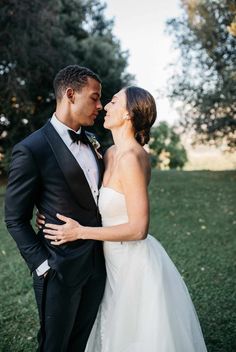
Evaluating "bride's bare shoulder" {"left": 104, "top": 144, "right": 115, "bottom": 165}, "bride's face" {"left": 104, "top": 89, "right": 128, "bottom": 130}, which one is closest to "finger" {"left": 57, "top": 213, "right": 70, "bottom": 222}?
"bride's bare shoulder" {"left": 104, "top": 144, "right": 115, "bottom": 165}

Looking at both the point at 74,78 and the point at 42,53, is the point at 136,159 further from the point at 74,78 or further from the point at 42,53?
the point at 42,53

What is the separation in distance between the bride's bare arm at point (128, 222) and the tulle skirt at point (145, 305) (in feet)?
0.91

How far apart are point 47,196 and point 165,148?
21779mm

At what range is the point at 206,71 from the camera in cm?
1627

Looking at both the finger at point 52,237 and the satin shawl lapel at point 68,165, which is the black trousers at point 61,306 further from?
the satin shawl lapel at point 68,165

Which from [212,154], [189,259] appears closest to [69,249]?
[189,259]

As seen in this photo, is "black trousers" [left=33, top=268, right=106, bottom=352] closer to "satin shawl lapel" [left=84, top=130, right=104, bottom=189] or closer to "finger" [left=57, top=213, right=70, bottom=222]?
"finger" [left=57, top=213, right=70, bottom=222]

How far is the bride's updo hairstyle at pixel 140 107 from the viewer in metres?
2.80

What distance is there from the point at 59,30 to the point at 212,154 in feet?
45.7

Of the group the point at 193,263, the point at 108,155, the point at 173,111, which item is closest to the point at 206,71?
the point at 173,111

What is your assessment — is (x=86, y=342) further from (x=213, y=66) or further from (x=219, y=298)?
(x=213, y=66)

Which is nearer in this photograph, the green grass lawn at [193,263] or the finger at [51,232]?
the finger at [51,232]

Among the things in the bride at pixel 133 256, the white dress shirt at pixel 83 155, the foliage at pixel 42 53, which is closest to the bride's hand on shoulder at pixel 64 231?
the bride at pixel 133 256

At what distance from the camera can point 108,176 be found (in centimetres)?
289
